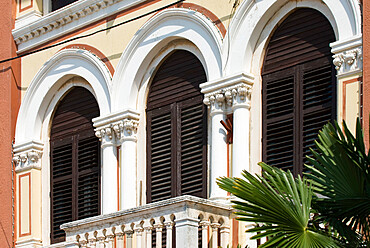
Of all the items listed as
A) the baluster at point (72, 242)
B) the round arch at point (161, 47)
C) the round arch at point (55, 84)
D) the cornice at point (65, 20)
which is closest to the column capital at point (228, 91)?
the round arch at point (161, 47)

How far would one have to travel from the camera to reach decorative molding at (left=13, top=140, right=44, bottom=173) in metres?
21.3

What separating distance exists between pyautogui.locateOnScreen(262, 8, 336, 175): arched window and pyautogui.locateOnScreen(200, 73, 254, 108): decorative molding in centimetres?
27

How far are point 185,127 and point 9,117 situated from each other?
4.18 meters

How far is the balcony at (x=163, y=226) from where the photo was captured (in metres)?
16.6

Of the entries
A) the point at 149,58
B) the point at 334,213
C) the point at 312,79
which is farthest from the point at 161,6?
the point at 334,213

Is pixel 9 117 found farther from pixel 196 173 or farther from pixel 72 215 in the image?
pixel 196 173

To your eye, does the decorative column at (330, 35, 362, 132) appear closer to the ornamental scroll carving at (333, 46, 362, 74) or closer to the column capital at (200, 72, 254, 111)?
the ornamental scroll carving at (333, 46, 362, 74)

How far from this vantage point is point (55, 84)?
70.1 feet

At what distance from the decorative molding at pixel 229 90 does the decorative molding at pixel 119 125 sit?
5.62 ft

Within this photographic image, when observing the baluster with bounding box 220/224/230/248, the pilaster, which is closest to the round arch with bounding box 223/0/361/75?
the pilaster

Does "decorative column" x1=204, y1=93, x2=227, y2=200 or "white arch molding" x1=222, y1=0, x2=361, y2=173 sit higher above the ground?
"white arch molding" x1=222, y1=0, x2=361, y2=173

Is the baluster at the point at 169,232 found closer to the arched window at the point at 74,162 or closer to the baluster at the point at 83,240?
the baluster at the point at 83,240

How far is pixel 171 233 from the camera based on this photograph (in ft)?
55.2

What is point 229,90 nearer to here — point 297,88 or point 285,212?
point 297,88
